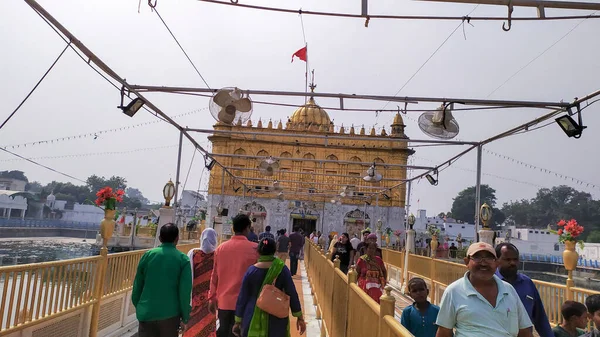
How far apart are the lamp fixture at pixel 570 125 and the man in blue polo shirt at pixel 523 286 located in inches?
156

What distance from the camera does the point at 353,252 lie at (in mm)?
10109

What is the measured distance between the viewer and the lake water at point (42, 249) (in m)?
39.6

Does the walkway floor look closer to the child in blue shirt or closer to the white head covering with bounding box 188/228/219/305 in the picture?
the white head covering with bounding box 188/228/219/305

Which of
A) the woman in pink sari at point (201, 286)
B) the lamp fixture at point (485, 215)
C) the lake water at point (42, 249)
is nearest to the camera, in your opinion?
the woman in pink sari at point (201, 286)

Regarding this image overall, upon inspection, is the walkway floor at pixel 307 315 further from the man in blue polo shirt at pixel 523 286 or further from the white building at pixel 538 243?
the white building at pixel 538 243

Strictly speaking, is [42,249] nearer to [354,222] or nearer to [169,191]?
[354,222]

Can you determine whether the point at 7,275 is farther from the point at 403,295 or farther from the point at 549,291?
the point at 403,295

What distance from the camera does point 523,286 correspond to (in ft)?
12.5

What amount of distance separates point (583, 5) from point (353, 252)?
6861 millimetres

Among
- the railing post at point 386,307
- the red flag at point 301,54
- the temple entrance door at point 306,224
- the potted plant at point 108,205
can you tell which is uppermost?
the red flag at point 301,54

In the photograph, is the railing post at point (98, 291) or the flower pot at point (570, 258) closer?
the railing post at point (98, 291)

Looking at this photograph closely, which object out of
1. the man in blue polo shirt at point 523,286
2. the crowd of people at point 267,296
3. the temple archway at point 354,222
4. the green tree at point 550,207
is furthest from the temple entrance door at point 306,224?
the green tree at point 550,207

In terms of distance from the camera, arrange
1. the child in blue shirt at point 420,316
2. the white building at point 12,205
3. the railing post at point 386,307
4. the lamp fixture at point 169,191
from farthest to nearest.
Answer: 1. the white building at point 12,205
2. the lamp fixture at point 169,191
3. the child in blue shirt at point 420,316
4. the railing post at point 386,307

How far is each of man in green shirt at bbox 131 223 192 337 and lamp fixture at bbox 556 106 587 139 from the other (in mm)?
6137
